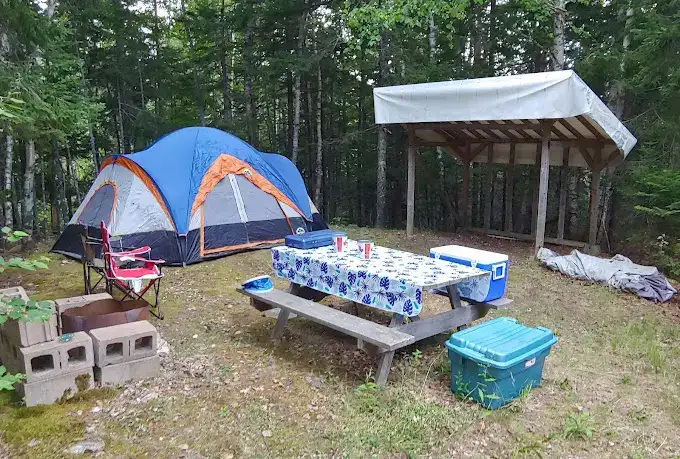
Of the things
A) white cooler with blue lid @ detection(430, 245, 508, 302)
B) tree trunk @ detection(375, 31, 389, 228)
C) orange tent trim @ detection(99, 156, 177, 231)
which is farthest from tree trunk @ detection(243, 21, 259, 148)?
white cooler with blue lid @ detection(430, 245, 508, 302)

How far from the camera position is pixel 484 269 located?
3.51 metres

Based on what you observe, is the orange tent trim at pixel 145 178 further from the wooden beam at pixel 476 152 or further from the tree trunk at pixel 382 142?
the wooden beam at pixel 476 152

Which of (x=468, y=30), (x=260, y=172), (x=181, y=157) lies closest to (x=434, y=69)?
(x=468, y=30)

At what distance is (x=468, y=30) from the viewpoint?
11039 mm

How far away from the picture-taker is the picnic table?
3.04 meters

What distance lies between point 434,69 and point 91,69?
28.3 ft

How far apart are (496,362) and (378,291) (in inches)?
35.4

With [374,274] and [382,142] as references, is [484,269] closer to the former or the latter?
[374,274]

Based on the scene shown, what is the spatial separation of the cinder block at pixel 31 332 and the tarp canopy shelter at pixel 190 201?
343 cm

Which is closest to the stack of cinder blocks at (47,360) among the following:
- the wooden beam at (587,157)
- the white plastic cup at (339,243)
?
the white plastic cup at (339,243)

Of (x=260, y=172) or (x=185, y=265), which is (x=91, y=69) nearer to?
(x=260, y=172)

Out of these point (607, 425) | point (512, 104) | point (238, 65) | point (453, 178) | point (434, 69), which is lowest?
point (607, 425)

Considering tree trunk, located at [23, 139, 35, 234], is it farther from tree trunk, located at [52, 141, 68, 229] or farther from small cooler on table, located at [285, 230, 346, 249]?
small cooler on table, located at [285, 230, 346, 249]

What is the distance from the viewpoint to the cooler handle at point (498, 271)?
11.6ft
